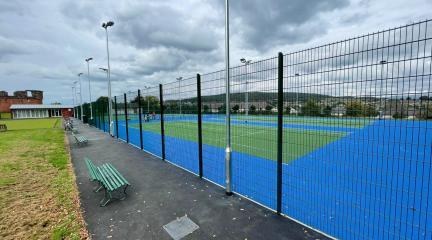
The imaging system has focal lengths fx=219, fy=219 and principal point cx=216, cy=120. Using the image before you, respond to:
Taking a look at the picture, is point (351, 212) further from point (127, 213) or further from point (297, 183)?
point (127, 213)

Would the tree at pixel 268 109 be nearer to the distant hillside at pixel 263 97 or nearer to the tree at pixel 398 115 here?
the distant hillside at pixel 263 97

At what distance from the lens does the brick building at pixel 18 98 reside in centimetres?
6775

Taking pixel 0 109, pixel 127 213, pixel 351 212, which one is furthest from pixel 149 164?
pixel 0 109

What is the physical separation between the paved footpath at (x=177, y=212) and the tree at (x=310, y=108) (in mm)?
1966

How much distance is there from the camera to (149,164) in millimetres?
8023

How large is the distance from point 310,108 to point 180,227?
3020 mm

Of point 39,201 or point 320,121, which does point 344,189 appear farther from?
point 39,201

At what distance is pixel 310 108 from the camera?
355 centimetres

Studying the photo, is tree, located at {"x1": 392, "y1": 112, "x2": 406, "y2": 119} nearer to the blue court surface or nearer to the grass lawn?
the blue court surface

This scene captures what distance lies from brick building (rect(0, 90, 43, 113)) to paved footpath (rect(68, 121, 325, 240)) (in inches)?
3371

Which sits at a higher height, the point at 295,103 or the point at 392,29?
the point at 392,29

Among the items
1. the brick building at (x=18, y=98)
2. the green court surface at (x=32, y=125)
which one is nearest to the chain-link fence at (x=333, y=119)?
the green court surface at (x=32, y=125)

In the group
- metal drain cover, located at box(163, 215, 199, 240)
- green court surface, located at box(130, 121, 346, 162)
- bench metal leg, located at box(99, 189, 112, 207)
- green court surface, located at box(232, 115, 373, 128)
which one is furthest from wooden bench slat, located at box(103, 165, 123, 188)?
green court surface, located at box(232, 115, 373, 128)

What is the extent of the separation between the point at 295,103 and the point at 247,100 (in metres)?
1.12
